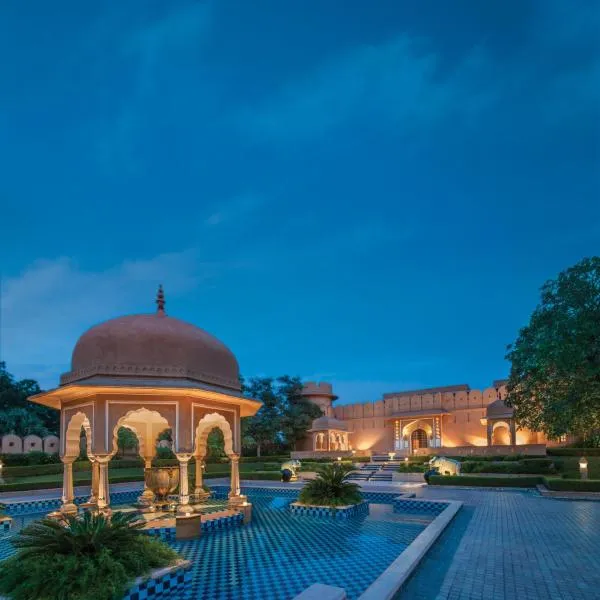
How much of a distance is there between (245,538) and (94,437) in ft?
12.0

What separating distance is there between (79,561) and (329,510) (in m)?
8.12

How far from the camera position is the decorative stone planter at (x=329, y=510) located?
41.8 feet

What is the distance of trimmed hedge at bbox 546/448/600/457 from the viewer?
24969mm

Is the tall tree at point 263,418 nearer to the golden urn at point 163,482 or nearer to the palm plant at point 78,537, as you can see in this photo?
the golden urn at point 163,482

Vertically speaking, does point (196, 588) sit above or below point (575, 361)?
below

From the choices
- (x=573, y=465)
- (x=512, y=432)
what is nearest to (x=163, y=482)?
(x=573, y=465)

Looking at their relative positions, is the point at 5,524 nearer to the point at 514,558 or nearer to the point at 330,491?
the point at 330,491

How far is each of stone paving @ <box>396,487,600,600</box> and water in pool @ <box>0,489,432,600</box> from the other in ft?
2.65

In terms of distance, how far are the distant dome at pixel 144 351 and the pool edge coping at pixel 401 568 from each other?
5561 millimetres

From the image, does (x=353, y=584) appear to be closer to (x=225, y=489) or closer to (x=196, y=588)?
(x=196, y=588)

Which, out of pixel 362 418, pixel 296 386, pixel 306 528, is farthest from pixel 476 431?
pixel 306 528

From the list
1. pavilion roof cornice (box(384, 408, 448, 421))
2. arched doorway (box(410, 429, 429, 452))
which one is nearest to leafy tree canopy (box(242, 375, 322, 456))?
pavilion roof cornice (box(384, 408, 448, 421))

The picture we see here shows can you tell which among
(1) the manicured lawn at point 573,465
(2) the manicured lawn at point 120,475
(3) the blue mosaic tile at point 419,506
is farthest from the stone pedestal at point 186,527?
(1) the manicured lawn at point 573,465

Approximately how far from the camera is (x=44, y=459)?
2661 centimetres
